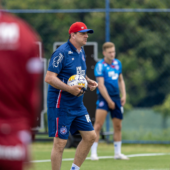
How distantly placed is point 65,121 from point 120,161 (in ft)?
8.85

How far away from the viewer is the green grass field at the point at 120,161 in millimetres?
6680

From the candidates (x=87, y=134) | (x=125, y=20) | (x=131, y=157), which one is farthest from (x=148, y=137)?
(x=125, y=20)

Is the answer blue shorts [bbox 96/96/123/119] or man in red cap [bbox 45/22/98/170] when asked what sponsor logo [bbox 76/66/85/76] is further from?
blue shorts [bbox 96/96/123/119]

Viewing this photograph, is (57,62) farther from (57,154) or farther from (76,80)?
(57,154)

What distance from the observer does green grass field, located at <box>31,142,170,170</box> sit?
6.68 meters

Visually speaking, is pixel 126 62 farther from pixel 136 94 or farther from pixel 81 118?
pixel 81 118

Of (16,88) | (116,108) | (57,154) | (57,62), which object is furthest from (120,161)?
(16,88)

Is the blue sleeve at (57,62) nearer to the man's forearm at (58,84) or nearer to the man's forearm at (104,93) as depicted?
the man's forearm at (58,84)

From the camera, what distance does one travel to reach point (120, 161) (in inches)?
289

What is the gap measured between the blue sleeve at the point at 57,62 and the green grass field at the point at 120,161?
119cm

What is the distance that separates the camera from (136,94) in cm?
2184

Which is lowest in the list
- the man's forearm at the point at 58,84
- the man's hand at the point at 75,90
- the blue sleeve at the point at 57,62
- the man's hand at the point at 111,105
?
the man's hand at the point at 111,105

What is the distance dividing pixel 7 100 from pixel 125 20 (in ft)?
60.4

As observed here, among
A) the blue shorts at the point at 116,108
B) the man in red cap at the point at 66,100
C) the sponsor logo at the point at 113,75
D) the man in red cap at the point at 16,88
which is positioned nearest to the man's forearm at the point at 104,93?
the blue shorts at the point at 116,108
